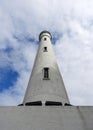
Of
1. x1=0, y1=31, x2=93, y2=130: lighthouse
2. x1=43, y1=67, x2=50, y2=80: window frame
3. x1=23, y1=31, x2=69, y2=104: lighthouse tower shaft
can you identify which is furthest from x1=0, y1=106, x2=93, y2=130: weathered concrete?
x1=43, y1=67, x2=50, y2=80: window frame

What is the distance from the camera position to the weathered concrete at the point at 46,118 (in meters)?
13.6

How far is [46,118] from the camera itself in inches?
559

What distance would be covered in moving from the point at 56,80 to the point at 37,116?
6248 mm

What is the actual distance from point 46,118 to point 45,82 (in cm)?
587

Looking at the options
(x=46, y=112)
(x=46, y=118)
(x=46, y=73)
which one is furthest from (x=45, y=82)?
(x=46, y=118)

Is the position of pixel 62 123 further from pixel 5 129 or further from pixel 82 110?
pixel 5 129

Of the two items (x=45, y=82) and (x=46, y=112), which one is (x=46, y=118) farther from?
(x=45, y=82)

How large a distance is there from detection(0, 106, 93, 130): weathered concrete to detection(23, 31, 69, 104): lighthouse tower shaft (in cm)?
357

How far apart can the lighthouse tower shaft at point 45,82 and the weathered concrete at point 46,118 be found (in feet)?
11.7

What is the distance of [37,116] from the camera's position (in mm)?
14406

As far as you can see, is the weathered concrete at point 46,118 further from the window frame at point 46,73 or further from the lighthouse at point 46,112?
the window frame at point 46,73

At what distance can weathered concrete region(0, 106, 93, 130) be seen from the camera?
44.7 feet

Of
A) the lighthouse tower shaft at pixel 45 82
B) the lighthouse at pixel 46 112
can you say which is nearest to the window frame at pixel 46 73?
the lighthouse tower shaft at pixel 45 82

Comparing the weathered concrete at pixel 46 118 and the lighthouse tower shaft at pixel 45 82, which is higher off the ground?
the lighthouse tower shaft at pixel 45 82
